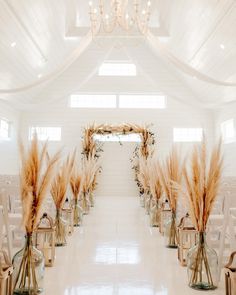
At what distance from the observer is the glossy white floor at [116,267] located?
2326mm

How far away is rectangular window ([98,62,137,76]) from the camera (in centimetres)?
1172

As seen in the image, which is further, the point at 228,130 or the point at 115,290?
the point at 228,130

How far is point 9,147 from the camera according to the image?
10.1 meters

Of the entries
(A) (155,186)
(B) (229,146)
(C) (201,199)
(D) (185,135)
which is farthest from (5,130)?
(C) (201,199)

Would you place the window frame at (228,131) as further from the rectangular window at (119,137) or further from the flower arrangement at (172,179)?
the flower arrangement at (172,179)

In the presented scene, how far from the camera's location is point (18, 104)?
9.34 m

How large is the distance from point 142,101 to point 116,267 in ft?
30.1

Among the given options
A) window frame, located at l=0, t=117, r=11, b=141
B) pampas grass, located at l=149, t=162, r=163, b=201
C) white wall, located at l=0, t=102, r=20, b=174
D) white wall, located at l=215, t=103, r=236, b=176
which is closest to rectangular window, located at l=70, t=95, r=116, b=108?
white wall, located at l=0, t=102, r=20, b=174

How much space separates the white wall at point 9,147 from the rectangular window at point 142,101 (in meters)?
3.70

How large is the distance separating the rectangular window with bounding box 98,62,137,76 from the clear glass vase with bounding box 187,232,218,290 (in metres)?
10.0

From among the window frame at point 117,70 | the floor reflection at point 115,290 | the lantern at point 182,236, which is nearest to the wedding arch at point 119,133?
the window frame at point 117,70

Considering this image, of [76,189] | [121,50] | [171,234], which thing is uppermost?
[121,50]

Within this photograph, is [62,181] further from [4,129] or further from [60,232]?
[4,129]

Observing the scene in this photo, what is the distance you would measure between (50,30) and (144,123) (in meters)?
4.82
